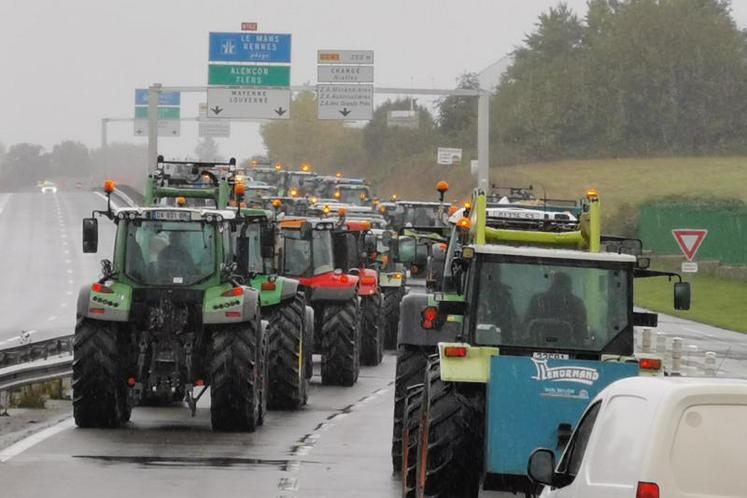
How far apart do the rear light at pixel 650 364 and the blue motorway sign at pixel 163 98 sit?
64.5m

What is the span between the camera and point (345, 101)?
55125mm

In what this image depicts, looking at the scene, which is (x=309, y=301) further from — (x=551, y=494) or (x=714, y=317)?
(x=714, y=317)

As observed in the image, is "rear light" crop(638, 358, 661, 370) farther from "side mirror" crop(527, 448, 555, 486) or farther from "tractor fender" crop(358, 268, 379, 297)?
"tractor fender" crop(358, 268, 379, 297)

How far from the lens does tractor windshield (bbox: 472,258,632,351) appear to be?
12797 mm

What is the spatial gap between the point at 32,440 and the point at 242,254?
337cm

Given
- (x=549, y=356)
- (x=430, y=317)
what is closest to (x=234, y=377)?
(x=430, y=317)

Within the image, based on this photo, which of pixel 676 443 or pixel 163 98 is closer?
pixel 676 443

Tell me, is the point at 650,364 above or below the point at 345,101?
below

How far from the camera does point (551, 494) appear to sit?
892cm

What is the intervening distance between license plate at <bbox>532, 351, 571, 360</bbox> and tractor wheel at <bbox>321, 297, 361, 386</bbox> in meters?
13.9

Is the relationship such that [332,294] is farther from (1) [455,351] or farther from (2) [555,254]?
(1) [455,351]

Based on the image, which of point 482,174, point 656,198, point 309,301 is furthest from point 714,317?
point 656,198

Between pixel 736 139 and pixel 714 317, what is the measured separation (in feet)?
201

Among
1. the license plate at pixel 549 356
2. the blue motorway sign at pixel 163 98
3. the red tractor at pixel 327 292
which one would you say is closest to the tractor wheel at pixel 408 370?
the license plate at pixel 549 356
